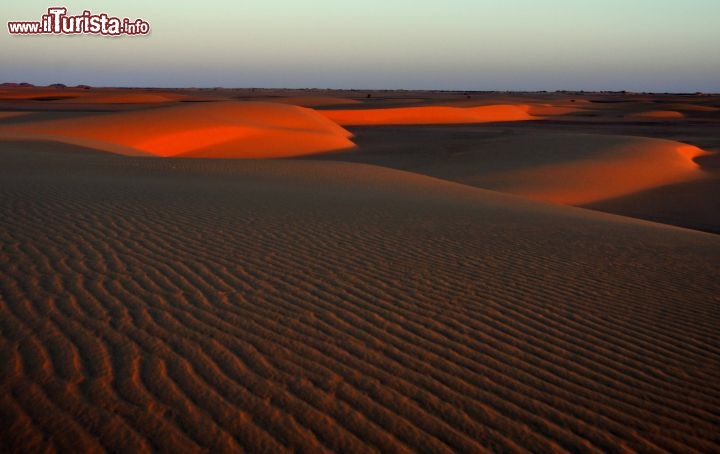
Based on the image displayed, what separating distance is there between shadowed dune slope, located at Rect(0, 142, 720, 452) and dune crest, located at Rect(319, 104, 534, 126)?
1845 inches

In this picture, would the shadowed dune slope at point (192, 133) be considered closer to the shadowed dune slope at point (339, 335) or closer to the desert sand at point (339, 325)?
the desert sand at point (339, 325)

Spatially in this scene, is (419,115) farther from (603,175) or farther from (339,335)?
(339,335)

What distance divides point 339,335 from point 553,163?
66.7 feet

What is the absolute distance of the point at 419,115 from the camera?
60.0 m

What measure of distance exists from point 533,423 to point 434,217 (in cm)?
625

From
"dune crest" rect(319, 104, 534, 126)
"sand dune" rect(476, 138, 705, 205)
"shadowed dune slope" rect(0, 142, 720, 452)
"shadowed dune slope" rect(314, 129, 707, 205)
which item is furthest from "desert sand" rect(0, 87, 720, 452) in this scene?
"dune crest" rect(319, 104, 534, 126)

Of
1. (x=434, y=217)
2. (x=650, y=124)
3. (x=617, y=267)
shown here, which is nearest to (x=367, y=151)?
(x=434, y=217)

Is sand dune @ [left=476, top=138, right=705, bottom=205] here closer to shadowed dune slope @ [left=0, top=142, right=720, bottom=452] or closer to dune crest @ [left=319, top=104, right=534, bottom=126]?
shadowed dune slope @ [left=0, top=142, right=720, bottom=452]

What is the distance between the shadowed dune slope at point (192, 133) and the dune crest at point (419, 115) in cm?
2091

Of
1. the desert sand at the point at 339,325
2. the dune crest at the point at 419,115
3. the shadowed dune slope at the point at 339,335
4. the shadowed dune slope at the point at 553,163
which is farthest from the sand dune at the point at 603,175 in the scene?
the dune crest at the point at 419,115

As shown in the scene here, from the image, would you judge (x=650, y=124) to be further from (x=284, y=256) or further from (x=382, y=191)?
(x=284, y=256)

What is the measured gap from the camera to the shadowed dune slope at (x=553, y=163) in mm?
19734

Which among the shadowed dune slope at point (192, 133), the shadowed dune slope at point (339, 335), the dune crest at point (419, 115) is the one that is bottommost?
the shadowed dune slope at point (339, 335)

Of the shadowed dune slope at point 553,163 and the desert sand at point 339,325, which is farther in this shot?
the shadowed dune slope at point 553,163
